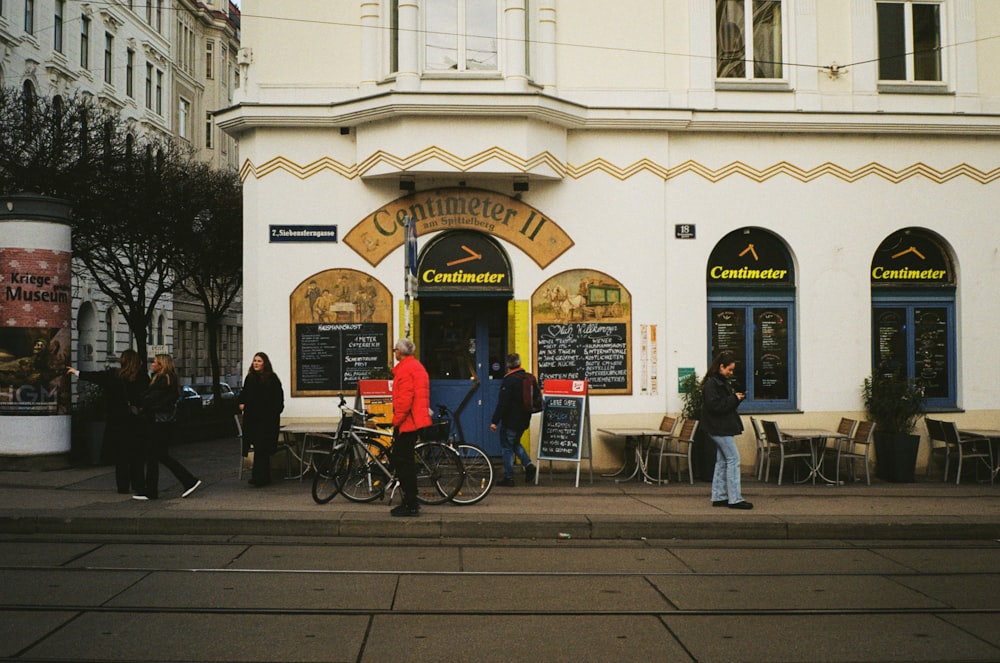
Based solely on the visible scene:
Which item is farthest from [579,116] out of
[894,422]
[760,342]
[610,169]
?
[894,422]

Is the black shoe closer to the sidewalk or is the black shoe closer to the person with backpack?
the sidewalk

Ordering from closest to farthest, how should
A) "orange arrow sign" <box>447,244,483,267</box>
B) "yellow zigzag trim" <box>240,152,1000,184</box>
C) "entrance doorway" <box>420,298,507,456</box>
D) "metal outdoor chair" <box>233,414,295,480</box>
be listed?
"metal outdoor chair" <box>233,414,295,480</box> < "yellow zigzag trim" <box>240,152,1000,184</box> < "orange arrow sign" <box>447,244,483,267</box> < "entrance doorway" <box>420,298,507,456</box>

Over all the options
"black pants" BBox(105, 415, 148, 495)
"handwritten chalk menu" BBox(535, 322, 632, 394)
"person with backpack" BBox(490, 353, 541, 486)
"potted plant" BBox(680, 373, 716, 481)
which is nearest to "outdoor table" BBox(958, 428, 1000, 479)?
"potted plant" BBox(680, 373, 716, 481)

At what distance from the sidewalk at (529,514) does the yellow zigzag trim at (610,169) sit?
4581 mm

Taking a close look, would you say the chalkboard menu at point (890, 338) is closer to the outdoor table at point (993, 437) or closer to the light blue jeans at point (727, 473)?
the outdoor table at point (993, 437)

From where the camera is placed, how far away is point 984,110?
15.8m

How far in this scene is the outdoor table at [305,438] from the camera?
13.6 metres

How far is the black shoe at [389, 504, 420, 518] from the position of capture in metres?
11.1

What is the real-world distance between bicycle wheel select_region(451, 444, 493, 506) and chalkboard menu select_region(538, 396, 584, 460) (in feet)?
7.59

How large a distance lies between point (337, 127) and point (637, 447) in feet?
20.9

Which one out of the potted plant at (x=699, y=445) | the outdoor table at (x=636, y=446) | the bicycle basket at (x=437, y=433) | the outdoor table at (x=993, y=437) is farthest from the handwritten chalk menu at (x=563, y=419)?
the outdoor table at (x=993, y=437)

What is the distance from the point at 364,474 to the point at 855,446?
308 inches

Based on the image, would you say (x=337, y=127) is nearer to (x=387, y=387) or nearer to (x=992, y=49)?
(x=387, y=387)

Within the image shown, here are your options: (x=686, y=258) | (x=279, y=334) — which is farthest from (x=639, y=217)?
(x=279, y=334)
